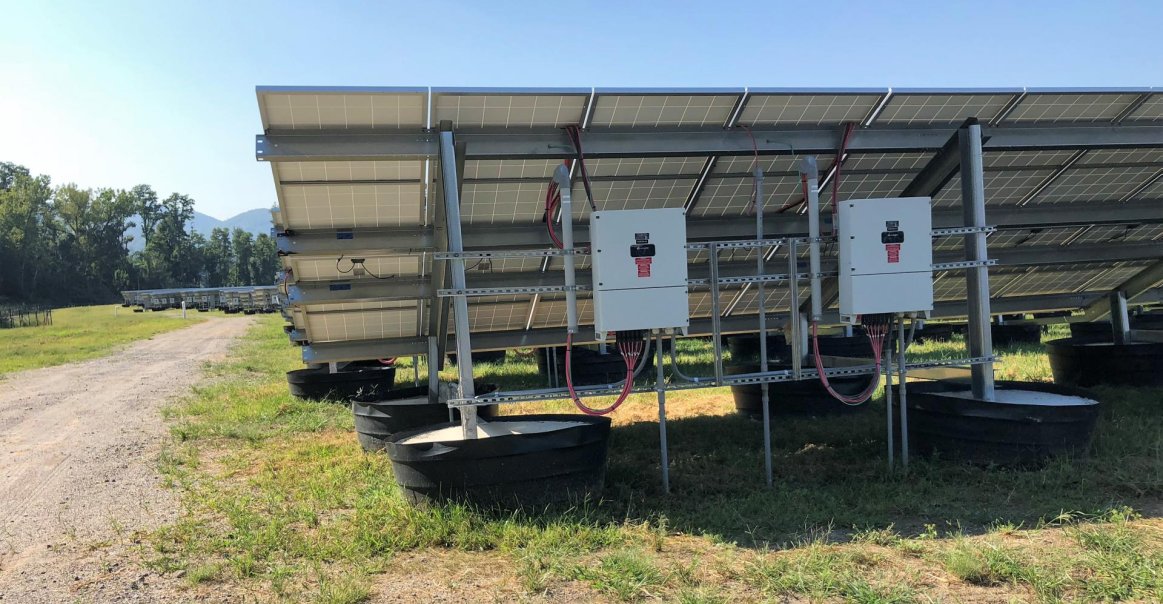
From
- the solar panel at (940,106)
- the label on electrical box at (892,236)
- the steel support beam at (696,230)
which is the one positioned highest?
the solar panel at (940,106)

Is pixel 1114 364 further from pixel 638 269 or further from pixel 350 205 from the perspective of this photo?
pixel 350 205

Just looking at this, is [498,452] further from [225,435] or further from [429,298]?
[225,435]

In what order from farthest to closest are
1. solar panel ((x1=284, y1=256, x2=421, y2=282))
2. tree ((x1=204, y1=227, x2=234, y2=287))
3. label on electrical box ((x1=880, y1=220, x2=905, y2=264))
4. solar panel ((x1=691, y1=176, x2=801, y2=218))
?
tree ((x1=204, y1=227, x2=234, y2=287)) → solar panel ((x1=691, y1=176, x2=801, y2=218)) → solar panel ((x1=284, y1=256, x2=421, y2=282)) → label on electrical box ((x1=880, y1=220, x2=905, y2=264))

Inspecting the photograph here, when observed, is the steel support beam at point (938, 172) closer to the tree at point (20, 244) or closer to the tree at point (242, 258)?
the tree at point (20, 244)

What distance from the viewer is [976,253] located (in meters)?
6.39

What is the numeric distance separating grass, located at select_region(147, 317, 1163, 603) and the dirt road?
274 mm

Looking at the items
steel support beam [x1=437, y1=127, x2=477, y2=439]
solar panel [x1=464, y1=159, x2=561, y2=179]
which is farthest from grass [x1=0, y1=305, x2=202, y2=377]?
steel support beam [x1=437, y1=127, x2=477, y2=439]

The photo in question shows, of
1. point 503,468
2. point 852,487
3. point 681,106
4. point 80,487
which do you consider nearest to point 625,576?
point 503,468

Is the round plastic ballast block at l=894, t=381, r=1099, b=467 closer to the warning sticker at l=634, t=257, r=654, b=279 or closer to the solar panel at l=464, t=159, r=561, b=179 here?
the warning sticker at l=634, t=257, r=654, b=279

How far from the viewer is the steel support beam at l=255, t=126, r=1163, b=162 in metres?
5.72

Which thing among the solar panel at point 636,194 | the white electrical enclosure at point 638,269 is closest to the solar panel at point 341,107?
the white electrical enclosure at point 638,269

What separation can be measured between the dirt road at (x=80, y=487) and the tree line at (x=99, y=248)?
49556mm

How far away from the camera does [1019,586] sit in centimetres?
383

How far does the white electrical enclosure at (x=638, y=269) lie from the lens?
17.8 ft
